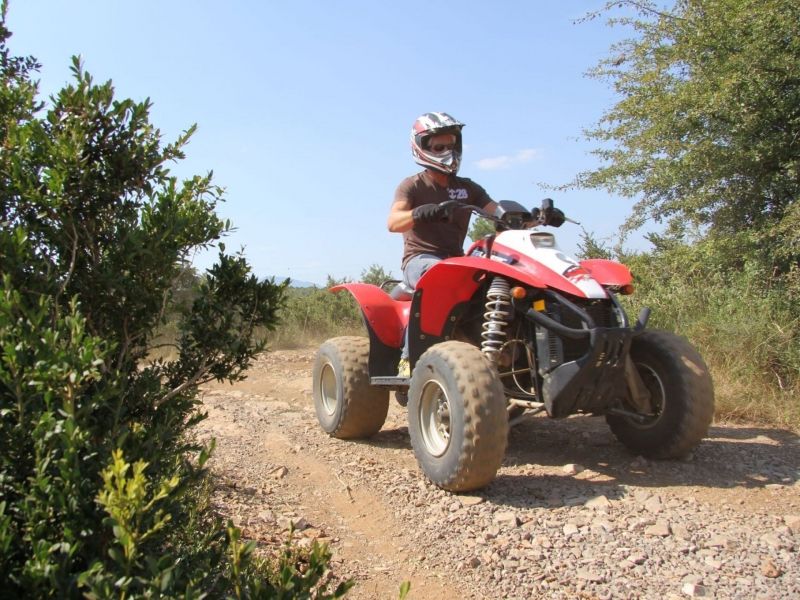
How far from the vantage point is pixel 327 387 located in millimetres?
6352

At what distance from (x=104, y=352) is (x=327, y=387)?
173 inches

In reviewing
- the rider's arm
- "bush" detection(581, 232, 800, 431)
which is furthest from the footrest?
"bush" detection(581, 232, 800, 431)

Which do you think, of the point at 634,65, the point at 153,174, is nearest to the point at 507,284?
the point at 153,174

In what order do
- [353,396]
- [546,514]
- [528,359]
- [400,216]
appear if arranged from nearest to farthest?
1. [546,514]
2. [528,359]
3. [400,216]
4. [353,396]

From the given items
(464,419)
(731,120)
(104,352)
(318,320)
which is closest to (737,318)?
(731,120)

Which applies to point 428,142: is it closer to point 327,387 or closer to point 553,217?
point 553,217

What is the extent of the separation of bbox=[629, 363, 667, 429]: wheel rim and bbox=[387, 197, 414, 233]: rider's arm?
1987 mm

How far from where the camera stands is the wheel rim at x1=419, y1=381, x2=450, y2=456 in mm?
4512

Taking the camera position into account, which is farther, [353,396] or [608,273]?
[353,396]

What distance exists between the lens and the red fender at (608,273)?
468 cm

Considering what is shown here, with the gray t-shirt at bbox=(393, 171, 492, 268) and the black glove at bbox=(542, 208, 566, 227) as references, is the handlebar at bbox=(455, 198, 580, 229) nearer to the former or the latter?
the black glove at bbox=(542, 208, 566, 227)

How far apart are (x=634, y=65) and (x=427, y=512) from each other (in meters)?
7.73

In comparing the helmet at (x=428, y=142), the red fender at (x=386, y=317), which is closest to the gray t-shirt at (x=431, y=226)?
the helmet at (x=428, y=142)

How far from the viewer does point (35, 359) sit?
1.92m
